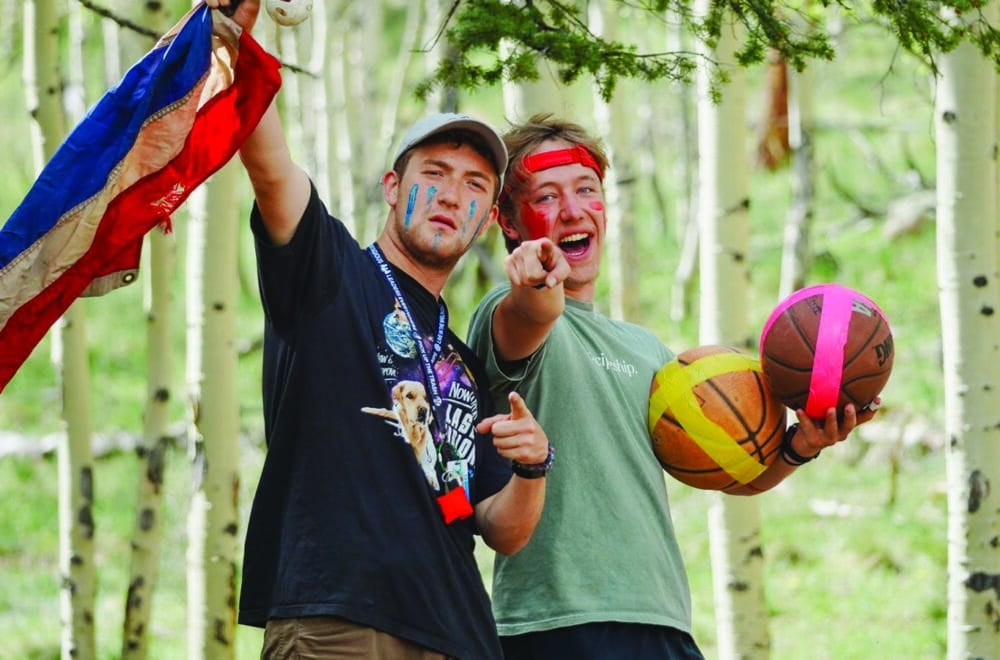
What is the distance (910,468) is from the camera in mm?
10664

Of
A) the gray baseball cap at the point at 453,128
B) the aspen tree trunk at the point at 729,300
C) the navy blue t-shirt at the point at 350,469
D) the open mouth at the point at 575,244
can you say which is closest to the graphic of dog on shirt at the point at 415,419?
the navy blue t-shirt at the point at 350,469

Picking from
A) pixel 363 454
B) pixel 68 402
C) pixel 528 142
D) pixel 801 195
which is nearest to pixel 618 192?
pixel 801 195

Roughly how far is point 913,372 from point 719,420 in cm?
951

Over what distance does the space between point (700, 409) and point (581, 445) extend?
38 cm

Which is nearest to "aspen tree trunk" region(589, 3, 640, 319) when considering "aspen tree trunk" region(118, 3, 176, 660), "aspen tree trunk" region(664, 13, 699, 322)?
"aspen tree trunk" region(664, 13, 699, 322)

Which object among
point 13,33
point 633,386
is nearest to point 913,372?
point 13,33

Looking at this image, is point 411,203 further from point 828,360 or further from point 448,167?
point 828,360

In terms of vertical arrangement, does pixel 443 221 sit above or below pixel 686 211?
below

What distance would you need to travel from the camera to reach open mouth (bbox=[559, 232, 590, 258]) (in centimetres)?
381

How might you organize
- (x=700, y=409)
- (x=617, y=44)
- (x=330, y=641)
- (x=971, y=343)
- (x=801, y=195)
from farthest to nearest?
(x=801, y=195) < (x=971, y=343) < (x=617, y=44) < (x=700, y=409) < (x=330, y=641)

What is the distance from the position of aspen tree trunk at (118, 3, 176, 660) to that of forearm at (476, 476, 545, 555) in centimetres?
375

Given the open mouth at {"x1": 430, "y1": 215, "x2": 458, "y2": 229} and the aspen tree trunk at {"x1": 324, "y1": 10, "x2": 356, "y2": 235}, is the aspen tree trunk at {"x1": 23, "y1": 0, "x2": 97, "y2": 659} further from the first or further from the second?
the aspen tree trunk at {"x1": 324, "y1": 10, "x2": 356, "y2": 235}

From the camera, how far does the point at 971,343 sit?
17.5 ft

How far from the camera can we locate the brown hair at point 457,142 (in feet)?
11.4
